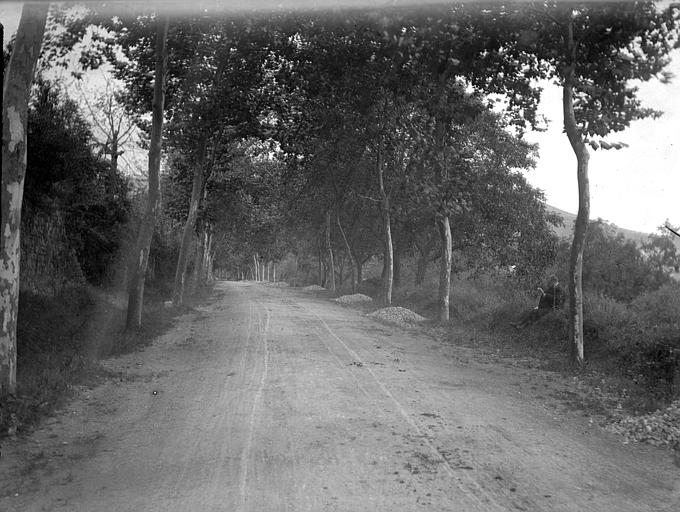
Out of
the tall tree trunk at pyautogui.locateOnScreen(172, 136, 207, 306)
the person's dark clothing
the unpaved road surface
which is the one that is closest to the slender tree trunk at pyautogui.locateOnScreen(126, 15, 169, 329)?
the unpaved road surface

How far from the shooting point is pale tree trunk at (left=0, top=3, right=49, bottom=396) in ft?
24.1

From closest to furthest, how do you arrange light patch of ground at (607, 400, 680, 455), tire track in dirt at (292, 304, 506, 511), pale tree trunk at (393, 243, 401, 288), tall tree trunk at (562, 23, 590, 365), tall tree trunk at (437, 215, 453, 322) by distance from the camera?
tire track in dirt at (292, 304, 506, 511)
light patch of ground at (607, 400, 680, 455)
tall tree trunk at (562, 23, 590, 365)
tall tree trunk at (437, 215, 453, 322)
pale tree trunk at (393, 243, 401, 288)

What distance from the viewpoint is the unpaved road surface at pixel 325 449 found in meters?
4.57

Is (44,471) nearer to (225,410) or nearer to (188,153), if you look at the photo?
(225,410)

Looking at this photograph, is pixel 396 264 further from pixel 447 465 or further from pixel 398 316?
pixel 447 465

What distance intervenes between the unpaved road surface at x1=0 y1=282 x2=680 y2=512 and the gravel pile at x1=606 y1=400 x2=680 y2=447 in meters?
0.30

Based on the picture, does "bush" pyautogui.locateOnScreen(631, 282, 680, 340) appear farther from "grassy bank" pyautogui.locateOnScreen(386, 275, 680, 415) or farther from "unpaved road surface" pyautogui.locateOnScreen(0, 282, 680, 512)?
"unpaved road surface" pyautogui.locateOnScreen(0, 282, 680, 512)

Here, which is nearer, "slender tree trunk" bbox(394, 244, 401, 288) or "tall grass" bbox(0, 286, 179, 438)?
"tall grass" bbox(0, 286, 179, 438)

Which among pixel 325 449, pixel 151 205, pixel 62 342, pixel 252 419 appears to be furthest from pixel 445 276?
pixel 325 449

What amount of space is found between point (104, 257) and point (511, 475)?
19.3 metres

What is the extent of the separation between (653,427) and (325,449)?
3.99 meters

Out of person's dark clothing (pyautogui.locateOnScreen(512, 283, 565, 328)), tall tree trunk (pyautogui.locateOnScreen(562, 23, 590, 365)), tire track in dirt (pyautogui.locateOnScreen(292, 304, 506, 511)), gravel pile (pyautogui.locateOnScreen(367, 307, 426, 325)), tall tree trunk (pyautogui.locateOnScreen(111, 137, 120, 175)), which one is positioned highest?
tall tree trunk (pyautogui.locateOnScreen(111, 137, 120, 175))

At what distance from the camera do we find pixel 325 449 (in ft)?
18.5

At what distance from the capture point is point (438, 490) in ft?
15.4
